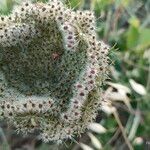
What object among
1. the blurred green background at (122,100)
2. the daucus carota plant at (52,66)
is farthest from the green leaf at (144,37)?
the daucus carota plant at (52,66)

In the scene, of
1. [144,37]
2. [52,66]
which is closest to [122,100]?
[144,37]

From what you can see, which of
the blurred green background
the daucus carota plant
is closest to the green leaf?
the blurred green background

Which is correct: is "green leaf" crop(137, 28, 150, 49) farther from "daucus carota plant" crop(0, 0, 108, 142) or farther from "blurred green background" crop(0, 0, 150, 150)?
"daucus carota plant" crop(0, 0, 108, 142)

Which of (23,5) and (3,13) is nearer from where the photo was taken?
(23,5)

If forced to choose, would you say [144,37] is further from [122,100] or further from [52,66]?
[52,66]

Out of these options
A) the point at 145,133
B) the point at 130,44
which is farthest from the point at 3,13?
the point at 145,133

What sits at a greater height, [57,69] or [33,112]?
[57,69]

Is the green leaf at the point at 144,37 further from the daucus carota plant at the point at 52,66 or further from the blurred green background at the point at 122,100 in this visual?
the daucus carota plant at the point at 52,66

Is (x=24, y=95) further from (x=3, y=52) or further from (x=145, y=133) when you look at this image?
(x=145, y=133)
